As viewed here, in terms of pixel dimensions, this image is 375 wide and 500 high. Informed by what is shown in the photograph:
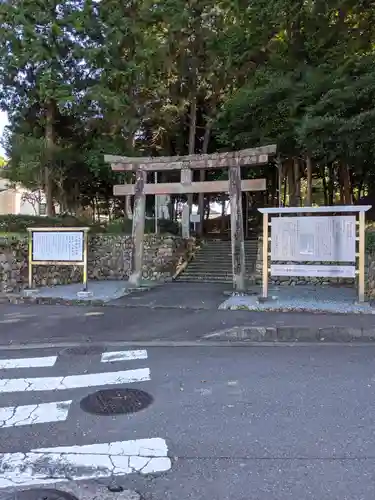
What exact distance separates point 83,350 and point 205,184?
7172 mm

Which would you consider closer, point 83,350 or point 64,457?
point 64,457

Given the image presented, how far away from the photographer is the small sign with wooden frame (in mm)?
11211

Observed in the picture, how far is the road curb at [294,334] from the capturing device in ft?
23.0

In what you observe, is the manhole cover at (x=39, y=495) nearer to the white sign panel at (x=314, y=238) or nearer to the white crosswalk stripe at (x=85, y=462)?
the white crosswalk stripe at (x=85, y=462)

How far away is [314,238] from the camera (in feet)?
32.0

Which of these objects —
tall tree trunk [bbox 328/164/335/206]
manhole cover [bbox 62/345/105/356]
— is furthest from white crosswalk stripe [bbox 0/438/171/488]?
tall tree trunk [bbox 328/164/335/206]

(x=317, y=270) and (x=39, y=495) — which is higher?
(x=317, y=270)

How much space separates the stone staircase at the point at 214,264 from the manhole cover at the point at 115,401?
1133cm

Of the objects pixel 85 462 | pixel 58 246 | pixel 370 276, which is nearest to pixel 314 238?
pixel 370 276

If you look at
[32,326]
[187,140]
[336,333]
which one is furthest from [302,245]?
[187,140]

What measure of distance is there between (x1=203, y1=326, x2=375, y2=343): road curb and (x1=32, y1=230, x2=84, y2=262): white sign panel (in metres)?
5.28

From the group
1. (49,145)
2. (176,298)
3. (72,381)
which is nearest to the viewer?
(72,381)

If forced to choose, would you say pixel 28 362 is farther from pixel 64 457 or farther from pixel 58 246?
pixel 58 246

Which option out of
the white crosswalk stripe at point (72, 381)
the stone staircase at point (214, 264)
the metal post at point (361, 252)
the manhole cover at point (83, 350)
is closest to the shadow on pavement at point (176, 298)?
the metal post at point (361, 252)
